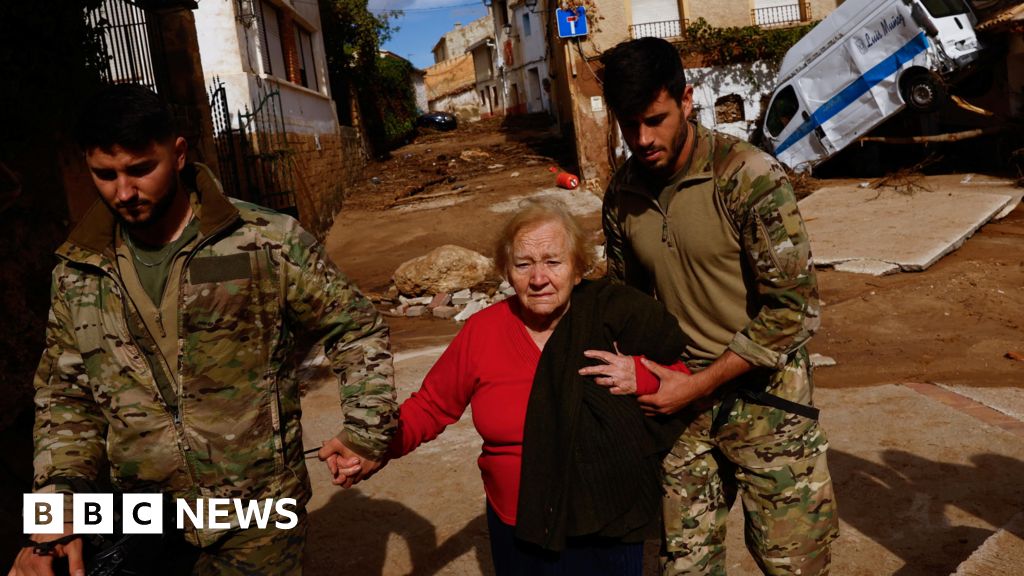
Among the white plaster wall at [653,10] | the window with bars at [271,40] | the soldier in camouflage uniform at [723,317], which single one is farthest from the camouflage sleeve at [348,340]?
the white plaster wall at [653,10]

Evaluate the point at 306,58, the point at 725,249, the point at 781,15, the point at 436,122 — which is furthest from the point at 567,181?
the point at 436,122

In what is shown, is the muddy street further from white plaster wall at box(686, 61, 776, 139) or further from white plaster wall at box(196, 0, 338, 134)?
white plaster wall at box(686, 61, 776, 139)

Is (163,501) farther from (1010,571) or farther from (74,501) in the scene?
(1010,571)

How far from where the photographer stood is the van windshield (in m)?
13.3

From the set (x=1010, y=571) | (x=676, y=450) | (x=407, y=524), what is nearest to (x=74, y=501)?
(x=676, y=450)

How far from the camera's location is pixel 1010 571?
107 inches

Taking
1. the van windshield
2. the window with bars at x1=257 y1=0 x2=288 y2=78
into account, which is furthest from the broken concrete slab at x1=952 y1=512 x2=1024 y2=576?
the window with bars at x1=257 y1=0 x2=288 y2=78

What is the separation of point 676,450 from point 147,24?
6.33 metres

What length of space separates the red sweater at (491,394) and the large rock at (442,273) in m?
8.19

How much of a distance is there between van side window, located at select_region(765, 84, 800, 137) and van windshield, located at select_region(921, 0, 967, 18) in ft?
8.99

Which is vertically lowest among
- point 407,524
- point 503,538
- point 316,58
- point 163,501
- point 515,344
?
point 407,524

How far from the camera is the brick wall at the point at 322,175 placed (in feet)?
48.4

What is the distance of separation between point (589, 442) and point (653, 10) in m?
19.7

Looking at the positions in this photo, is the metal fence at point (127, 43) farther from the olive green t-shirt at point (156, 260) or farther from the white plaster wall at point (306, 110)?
the white plaster wall at point (306, 110)
